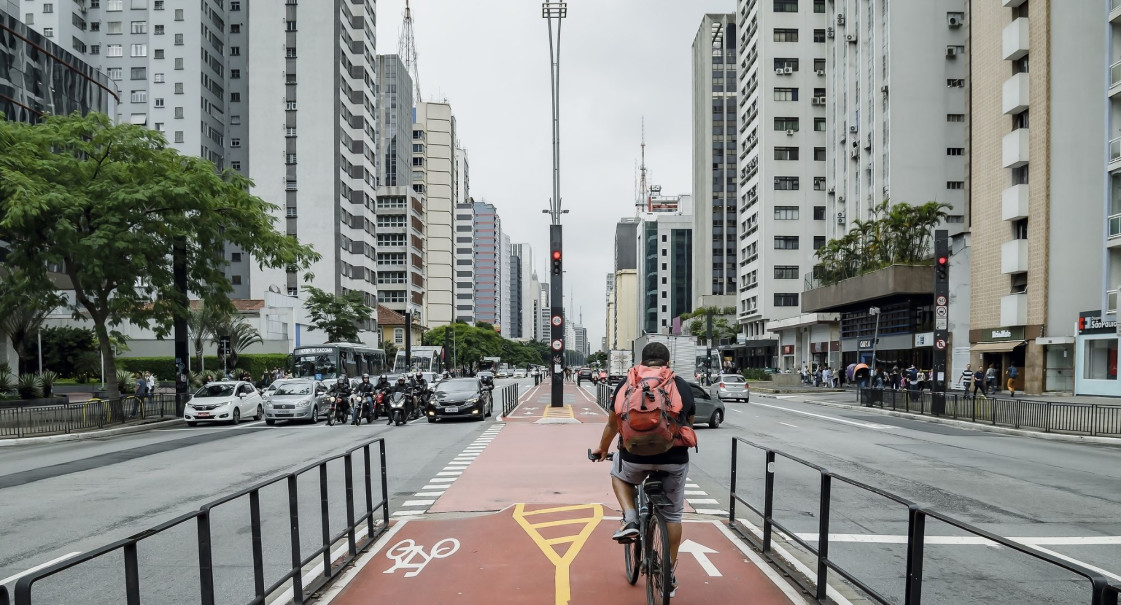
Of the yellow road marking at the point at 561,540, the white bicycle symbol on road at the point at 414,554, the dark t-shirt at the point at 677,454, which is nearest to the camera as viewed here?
the dark t-shirt at the point at 677,454

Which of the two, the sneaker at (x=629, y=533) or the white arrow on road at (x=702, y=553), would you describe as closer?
the sneaker at (x=629, y=533)

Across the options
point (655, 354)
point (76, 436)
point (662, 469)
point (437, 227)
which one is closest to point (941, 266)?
point (655, 354)

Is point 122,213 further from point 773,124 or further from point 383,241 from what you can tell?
point 383,241

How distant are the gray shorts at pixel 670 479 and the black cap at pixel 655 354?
2.47 ft

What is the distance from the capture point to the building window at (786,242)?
267ft

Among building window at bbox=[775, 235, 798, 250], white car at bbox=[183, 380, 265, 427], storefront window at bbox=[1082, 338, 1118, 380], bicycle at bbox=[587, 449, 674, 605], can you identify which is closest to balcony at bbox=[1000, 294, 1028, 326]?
storefront window at bbox=[1082, 338, 1118, 380]

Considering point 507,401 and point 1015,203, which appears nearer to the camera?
point 507,401

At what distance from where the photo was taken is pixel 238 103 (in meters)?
89.2

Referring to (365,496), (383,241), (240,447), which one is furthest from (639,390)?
(383,241)

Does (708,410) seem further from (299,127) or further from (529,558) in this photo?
(299,127)

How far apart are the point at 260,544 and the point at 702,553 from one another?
3976 millimetres

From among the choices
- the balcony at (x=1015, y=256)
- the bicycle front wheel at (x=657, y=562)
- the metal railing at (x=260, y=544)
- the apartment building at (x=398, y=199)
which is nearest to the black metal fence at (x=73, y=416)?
the metal railing at (x=260, y=544)

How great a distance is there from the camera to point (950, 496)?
1127 centimetres

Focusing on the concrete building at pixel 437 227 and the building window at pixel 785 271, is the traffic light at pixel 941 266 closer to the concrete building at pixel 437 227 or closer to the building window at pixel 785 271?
→ the building window at pixel 785 271
